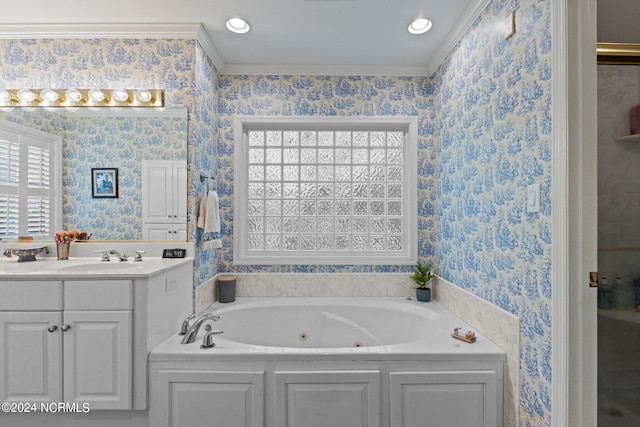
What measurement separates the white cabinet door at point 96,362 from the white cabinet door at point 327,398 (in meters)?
0.77

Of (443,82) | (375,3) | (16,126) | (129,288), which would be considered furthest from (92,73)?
(443,82)

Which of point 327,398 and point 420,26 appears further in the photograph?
point 420,26

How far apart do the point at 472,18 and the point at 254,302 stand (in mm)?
2439

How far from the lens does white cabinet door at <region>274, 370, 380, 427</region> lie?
5.53 ft

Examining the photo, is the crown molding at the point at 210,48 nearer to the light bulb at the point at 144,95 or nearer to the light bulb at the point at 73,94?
the light bulb at the point at 144,95

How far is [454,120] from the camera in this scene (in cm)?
237

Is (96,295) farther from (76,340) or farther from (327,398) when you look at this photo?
(327,398)

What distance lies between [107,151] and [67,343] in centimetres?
127

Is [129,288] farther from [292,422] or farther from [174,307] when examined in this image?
[292,422]

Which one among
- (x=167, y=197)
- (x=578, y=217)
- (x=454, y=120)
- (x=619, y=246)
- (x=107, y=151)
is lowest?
(x=619, y=246)

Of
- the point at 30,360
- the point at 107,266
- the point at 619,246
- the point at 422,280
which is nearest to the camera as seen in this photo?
the point at 30,360

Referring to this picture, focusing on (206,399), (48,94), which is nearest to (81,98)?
(48,94)

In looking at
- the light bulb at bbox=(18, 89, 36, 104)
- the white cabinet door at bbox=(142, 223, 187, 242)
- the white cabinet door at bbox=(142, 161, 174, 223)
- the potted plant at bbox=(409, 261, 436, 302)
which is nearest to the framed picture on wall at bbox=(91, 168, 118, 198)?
the white cabinet door at bbox=(142, 161, 174, 223)

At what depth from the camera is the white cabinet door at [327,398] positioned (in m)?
1.69
